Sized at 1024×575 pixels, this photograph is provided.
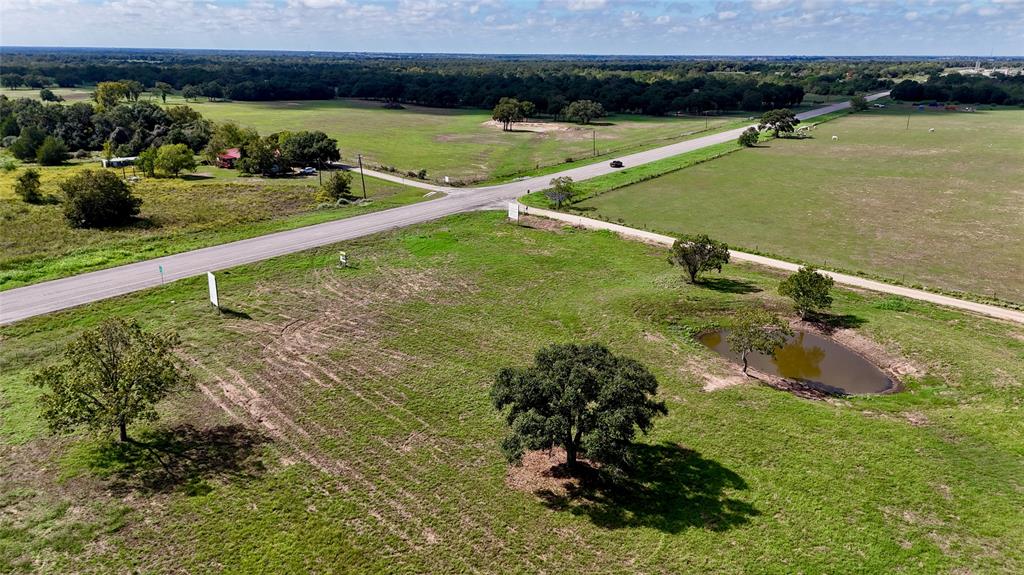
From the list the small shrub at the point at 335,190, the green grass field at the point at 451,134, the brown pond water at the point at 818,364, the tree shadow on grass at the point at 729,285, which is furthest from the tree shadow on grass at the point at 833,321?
the small shrub at the point at 335,190

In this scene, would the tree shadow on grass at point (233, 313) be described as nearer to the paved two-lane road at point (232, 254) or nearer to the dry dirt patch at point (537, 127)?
the paved two-lane road at point (232, 254)

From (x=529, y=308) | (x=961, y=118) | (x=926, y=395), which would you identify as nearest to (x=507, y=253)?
(x=529, y=308)

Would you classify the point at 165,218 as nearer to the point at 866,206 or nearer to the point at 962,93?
the point at 866,206

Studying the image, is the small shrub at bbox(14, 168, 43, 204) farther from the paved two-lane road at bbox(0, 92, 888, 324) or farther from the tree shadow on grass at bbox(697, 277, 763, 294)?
the tree shadow on grass at bbox(697, 277, 763, 294)

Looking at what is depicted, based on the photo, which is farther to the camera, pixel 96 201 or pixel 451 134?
pixel 451 134

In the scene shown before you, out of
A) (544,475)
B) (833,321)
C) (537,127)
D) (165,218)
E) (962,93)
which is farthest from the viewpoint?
(962,93)

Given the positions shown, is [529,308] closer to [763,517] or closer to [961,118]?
[763,517]

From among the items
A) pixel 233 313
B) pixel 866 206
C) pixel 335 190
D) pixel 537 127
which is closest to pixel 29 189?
pixel 335 190
